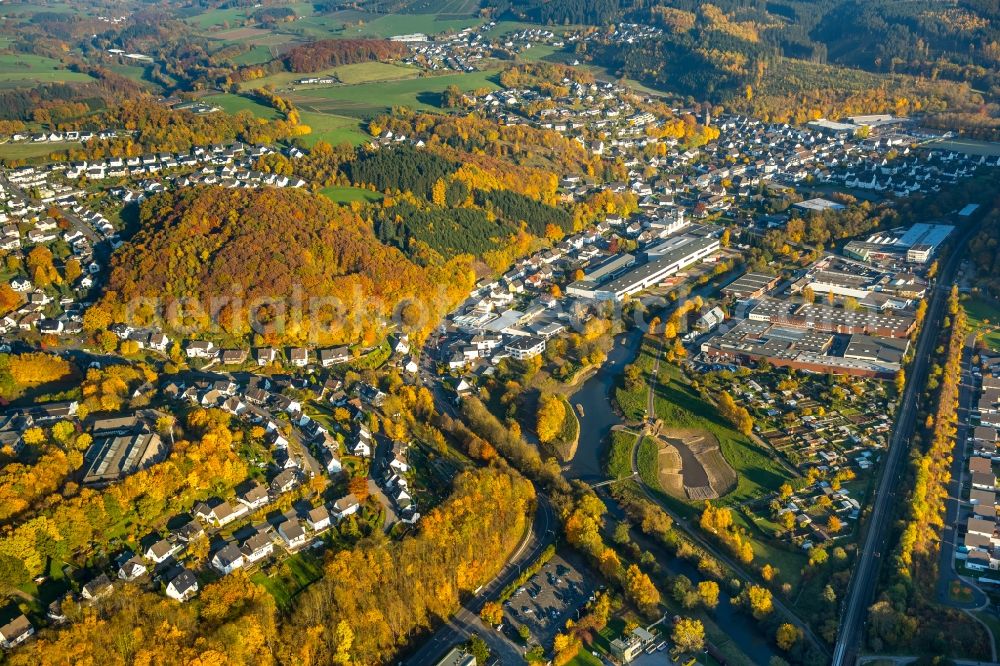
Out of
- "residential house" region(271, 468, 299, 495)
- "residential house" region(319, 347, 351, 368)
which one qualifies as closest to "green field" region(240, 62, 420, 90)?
"residential house" region(319, 347, 351, 368)

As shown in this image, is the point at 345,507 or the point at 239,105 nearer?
the point at 345,507

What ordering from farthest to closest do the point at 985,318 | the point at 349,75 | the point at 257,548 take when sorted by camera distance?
1. the point at 349,75
2. the point at 985,318
3. the point at 257,548

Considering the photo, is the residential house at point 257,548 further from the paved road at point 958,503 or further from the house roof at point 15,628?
the paved road at point 958,503

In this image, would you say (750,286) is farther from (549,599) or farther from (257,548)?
(257,548)

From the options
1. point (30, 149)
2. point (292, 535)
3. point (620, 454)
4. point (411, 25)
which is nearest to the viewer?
point (292, 535)

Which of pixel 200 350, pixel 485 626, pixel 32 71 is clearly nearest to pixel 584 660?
pixel 485 626

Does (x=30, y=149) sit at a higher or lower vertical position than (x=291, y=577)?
higher

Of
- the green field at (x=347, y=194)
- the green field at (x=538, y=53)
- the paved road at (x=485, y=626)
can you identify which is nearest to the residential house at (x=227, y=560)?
the paved road at (x=485, y=626)
